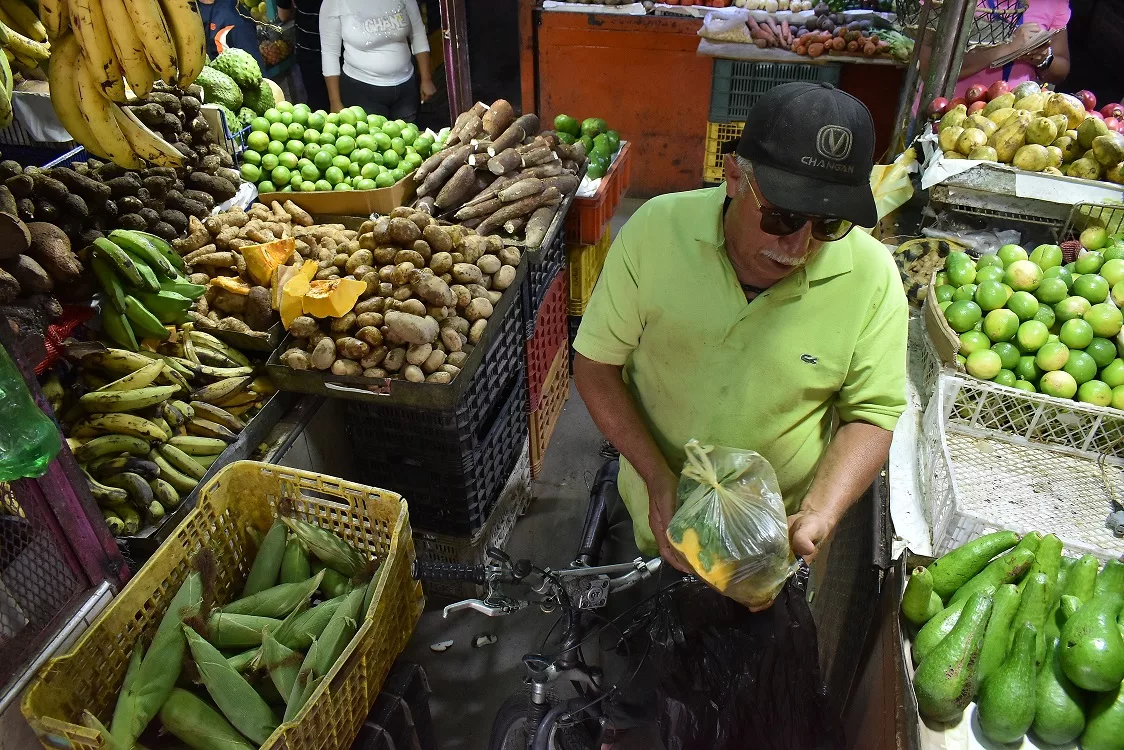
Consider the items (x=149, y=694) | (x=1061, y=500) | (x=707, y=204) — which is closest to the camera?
(x=149, y=694)

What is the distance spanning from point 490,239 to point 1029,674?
98.4 inches

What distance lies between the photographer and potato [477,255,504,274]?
3115 millimetres

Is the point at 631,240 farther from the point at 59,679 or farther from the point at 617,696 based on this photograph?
the point at 59,679

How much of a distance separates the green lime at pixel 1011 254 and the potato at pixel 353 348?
2640 mm

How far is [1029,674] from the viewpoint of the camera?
164 centimetres

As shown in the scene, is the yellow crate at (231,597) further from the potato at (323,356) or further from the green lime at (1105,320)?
the green lime at (1105,320)

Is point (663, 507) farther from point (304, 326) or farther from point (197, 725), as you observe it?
point (304, 326)

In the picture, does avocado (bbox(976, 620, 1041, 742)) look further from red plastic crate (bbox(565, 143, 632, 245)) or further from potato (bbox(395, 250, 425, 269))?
red plastic crate (bbox(565, 143, 632, 245))

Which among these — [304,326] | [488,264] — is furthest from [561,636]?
[488,264]

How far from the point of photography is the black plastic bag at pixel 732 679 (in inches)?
72.7

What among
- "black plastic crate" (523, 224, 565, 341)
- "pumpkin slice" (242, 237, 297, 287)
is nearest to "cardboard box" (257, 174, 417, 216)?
"pumpkin slice" (242, 237, 297, 287)

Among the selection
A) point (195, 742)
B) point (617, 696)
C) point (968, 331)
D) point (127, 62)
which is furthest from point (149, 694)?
point (968, 331)

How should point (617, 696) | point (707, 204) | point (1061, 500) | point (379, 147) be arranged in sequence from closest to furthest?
point (707, 204), point (617, 696), point (1061, 500), point (379, 147)

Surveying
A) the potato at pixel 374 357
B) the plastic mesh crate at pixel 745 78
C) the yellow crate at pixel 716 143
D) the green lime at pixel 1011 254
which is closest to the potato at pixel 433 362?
the potato at pixel 374 357
